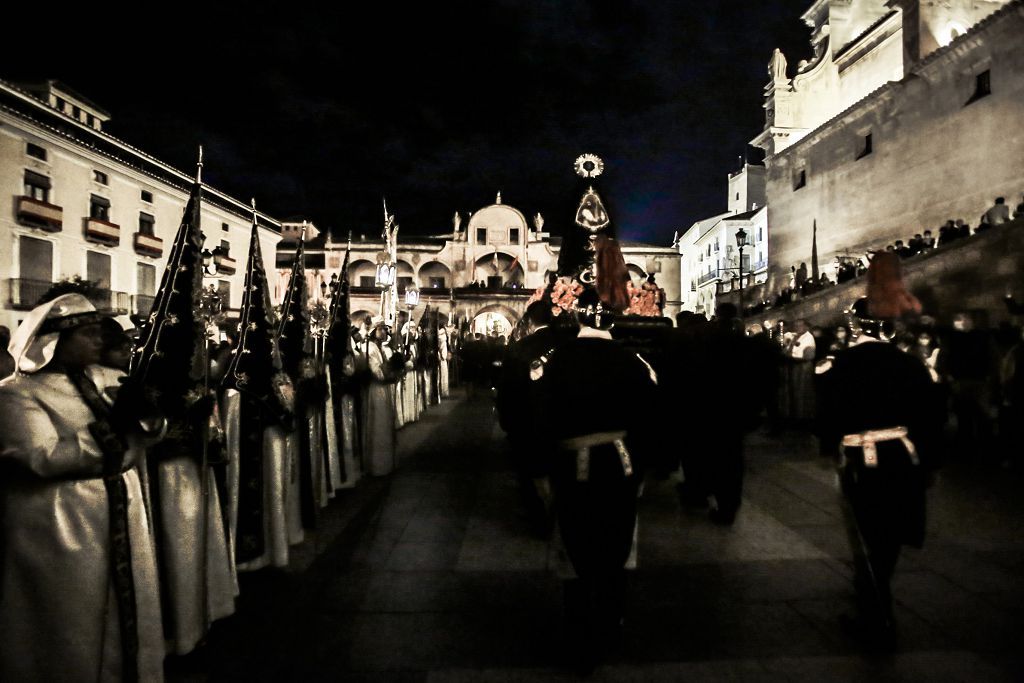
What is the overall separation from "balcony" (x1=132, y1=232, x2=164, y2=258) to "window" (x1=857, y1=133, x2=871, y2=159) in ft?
113

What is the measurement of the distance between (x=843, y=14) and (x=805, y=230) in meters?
13.9

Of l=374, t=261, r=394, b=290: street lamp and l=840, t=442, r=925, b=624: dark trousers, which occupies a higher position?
l=374, t=261, r=394, b=290: street lamp

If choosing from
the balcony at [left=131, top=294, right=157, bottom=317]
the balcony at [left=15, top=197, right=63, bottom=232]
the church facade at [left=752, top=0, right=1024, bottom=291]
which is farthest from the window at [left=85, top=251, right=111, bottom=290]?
the church facade at [left=752, top=0, right=1024, bottom=291]

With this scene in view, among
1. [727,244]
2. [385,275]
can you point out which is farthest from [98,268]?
[727,244]

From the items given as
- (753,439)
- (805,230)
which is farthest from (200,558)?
(805,230)

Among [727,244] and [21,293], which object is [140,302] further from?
[727,244]

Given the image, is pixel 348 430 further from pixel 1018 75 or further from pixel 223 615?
pixel 1018 75

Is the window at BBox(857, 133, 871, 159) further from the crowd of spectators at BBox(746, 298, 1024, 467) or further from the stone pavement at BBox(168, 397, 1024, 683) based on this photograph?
the stone pavement at BBox(168, 397, 1024, 683)

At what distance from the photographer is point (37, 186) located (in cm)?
2467

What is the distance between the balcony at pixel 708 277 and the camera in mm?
56634

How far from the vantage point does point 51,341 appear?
9.57ft

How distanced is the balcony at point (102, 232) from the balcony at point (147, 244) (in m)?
1.20

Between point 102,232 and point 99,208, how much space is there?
62.0 inches

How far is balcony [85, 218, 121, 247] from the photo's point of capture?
88.2ft
